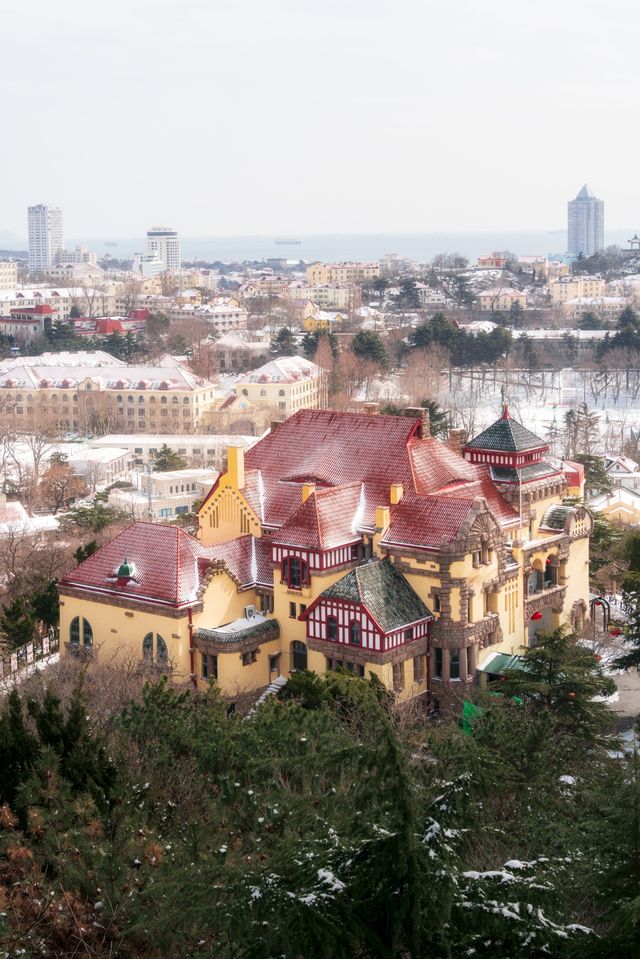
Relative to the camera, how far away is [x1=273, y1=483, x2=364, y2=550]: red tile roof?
33312mm

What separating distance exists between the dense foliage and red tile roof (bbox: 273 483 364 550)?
33.5 feet

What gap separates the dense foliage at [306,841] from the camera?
13859 millimetres

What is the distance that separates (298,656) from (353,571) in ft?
9.76

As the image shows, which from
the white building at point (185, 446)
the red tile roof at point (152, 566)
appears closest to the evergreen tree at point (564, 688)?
the red tile roof at point (152, 566)

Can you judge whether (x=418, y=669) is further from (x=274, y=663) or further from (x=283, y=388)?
(x=283, y=388)

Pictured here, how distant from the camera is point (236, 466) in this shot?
36469mm

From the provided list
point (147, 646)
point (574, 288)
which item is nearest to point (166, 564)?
point (147, 646)

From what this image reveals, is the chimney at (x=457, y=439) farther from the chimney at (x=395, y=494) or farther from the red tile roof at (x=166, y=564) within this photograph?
the red tile roof at (x=166, y=564)

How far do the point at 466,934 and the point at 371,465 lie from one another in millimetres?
22625

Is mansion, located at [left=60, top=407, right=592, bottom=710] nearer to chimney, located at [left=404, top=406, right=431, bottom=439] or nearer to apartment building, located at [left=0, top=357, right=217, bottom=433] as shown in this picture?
chimney, located at [left=404, top=406, right=431, bottom=439]

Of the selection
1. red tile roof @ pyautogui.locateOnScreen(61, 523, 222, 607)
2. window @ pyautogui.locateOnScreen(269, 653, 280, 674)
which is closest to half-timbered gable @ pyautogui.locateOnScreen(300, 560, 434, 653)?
window @ pyautogui.locateOnScreen(269, 653, 280, 674)

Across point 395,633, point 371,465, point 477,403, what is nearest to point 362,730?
point 395,633

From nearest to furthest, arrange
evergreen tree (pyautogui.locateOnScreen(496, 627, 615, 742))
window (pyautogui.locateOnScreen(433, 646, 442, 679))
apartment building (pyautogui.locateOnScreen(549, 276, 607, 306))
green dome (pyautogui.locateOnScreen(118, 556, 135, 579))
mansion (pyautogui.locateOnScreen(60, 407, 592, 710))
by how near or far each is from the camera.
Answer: evergreen tree (pyautogui.locateOnScreen(496, 627, 615, 742)) < mansion (pyautogui.locateOnScreen(60, 407, 592, 710)) < window (pyautogui.locateOnScreen(433, 646, 442, 679)) < green dome (pyautogui.locateOnScreen(118, 556, 135, 579)) < apartment building (pyautogui.locateOnScreen(549, 276, 607, 306))

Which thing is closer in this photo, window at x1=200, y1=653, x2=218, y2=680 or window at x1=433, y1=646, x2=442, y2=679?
window at x1=200, y1=653, x2=218, y2=680
